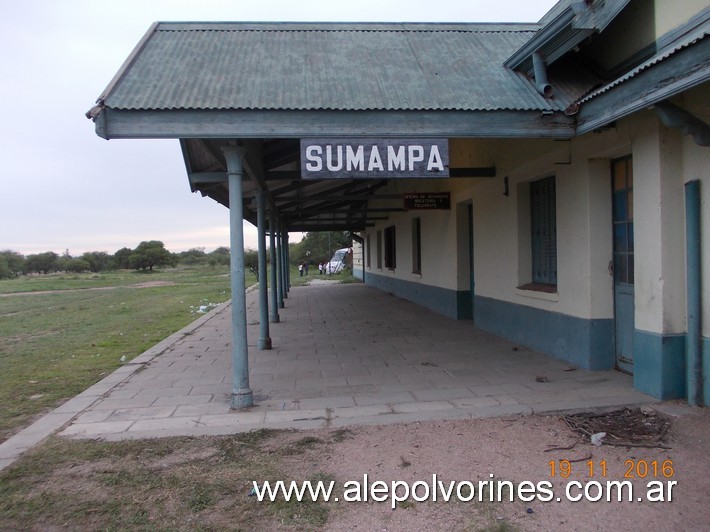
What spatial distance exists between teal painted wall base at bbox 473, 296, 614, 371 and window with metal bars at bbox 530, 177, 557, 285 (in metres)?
0.57

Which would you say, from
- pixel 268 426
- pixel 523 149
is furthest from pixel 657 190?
pixel 268 426

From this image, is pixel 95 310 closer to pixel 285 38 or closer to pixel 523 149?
pixel 285 38

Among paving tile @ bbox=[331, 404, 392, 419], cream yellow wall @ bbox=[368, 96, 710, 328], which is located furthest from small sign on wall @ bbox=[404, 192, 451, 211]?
paving tile @ bbox=[331, 404, 392, 419]

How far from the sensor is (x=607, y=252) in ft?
20.4

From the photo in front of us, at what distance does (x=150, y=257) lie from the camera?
80.7 metres

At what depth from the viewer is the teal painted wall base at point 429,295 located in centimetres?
1138

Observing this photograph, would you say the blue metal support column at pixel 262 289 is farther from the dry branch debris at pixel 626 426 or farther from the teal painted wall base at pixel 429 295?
the dry branch debris at pixel 626 426

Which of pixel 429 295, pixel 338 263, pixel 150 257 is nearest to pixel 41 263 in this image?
pixel 150 257

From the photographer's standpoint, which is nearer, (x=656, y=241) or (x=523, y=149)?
(x=656, y=241)

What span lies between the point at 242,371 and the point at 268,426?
2.55ft

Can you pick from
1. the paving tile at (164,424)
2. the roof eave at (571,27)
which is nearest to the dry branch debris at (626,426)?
the paving tile at (164,424)

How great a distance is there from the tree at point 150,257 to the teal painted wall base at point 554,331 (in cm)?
7818

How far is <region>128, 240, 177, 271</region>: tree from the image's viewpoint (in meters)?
80.7

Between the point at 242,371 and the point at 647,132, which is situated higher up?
the point at 647,132
